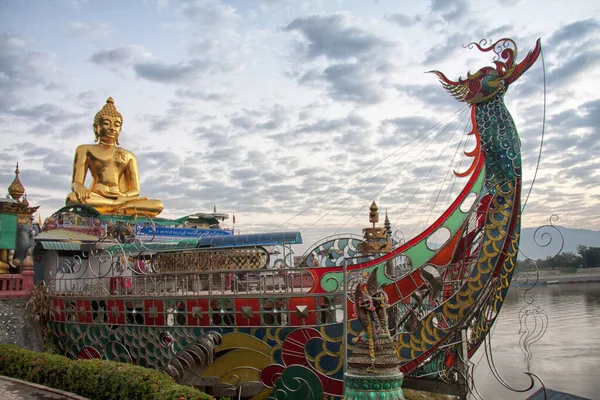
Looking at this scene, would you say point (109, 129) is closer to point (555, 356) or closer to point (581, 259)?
point (555, 356)

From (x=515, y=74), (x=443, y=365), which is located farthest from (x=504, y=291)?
(x=515, y=74)

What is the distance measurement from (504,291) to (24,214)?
10842 mm

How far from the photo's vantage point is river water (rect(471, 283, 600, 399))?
1773cm

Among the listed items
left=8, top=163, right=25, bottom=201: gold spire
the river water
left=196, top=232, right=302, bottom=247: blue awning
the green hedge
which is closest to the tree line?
the river water

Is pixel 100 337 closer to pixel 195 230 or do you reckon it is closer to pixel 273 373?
pixel 273 373

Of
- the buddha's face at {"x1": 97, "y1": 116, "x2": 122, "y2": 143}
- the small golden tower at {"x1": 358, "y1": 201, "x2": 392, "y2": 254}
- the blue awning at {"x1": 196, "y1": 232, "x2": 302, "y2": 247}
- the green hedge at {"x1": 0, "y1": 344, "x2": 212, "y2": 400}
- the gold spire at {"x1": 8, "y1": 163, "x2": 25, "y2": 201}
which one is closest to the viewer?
the green hedge at {"x1": 0, "y1": 344, "x2": 212, "y2": 400}

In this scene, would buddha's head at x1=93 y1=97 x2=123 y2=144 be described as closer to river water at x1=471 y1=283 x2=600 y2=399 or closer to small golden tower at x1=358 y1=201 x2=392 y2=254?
small golden tower at x1=358 y1=201 x2=392 y2=254

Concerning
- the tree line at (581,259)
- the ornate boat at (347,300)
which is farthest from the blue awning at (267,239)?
the tree line at (581,259)

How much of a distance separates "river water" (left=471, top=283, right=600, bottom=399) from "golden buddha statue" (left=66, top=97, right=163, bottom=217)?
11825 millimetres

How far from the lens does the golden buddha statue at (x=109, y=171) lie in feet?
60.5

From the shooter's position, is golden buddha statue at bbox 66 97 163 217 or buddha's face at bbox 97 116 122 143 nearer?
golden buddha statue at bbox 66 97 163 217

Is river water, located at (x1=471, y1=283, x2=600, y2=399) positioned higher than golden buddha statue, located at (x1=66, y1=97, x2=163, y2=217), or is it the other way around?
golden buddha statue, located at (x1=66, y1=97, x2=163, y2=217)

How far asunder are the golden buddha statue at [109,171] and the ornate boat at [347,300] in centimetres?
816

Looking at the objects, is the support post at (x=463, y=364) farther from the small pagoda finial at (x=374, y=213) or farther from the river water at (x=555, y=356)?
the river water at (x=555, y=356)
